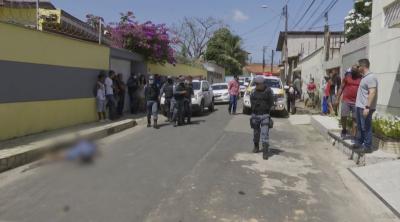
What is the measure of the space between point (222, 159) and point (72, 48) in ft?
23.1

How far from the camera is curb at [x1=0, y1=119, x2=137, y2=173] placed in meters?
1.50

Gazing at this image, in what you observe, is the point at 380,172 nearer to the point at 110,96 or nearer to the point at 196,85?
the point at 110,96

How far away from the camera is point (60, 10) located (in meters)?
17.4

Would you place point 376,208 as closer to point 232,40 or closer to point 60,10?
point 60,10

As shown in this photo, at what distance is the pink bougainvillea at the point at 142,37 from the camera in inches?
848

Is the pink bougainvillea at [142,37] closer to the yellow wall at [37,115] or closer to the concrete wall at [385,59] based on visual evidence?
the yellow wall at [37,115]

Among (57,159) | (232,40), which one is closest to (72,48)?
(57,159)

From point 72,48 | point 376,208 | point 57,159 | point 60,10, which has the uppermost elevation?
point 60,10

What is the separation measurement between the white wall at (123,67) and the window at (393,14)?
1003cm

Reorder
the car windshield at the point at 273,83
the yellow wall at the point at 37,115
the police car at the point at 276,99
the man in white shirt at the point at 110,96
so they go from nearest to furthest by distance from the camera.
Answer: the yellow wall at the point at 37,115 → the man in white shirt at the point at 110,96 → the police car at the point at 276,99 → the car windshield at the point at 273,83

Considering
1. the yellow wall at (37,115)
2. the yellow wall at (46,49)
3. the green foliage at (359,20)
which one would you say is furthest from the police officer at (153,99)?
the green foliage at (359,20)

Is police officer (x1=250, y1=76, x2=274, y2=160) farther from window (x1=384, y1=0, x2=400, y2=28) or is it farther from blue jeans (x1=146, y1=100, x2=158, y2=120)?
blue jeans (x1=146, y1=100, x2=158, y2=120)

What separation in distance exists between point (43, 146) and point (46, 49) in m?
12.1

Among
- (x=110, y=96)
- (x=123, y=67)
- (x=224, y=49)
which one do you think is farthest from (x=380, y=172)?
(x=224, y=49)
